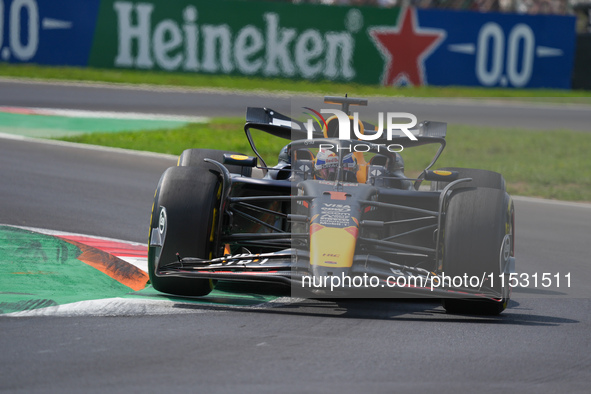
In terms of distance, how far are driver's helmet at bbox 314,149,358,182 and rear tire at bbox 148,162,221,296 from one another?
0.87 metres

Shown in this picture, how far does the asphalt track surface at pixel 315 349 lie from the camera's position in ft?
14.7

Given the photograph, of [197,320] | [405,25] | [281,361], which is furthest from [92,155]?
[405,25]

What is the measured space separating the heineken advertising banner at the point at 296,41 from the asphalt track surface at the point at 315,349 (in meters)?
14.2

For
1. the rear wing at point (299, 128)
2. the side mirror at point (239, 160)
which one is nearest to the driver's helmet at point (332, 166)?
the side mirror at point (239, 160)

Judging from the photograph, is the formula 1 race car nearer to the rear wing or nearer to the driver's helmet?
the driver's helmet

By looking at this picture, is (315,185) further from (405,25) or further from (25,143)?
(405,25)

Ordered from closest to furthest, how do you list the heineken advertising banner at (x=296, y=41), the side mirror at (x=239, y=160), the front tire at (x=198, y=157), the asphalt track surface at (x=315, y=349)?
1. the asphalt track surface at (x=315, y=349)
2. the side mirror at (x=239, y=160)
3. the front tire at (x=198, y=157)
4. the heineken advertising banner at (x=296, y=41)

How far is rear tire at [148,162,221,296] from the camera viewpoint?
6258 mm

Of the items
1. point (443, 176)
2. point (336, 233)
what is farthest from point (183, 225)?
point (443, 176)

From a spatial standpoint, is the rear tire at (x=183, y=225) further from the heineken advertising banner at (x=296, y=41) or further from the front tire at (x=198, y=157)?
the heineken advertising banner at (x=296, y=41)

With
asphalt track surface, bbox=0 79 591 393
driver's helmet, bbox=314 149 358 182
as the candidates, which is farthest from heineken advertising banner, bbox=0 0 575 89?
asphalt track surface, bbox=0 79 591 393

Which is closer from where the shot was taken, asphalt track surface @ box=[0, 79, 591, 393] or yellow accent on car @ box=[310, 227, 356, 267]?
asphalt track surface @ box=[0, 79, 591, 393]

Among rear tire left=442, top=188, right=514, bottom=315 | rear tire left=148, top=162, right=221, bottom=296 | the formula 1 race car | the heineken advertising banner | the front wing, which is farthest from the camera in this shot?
the heineken advertising banner

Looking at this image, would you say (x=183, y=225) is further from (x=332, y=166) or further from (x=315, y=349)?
(x=315, y=349)
